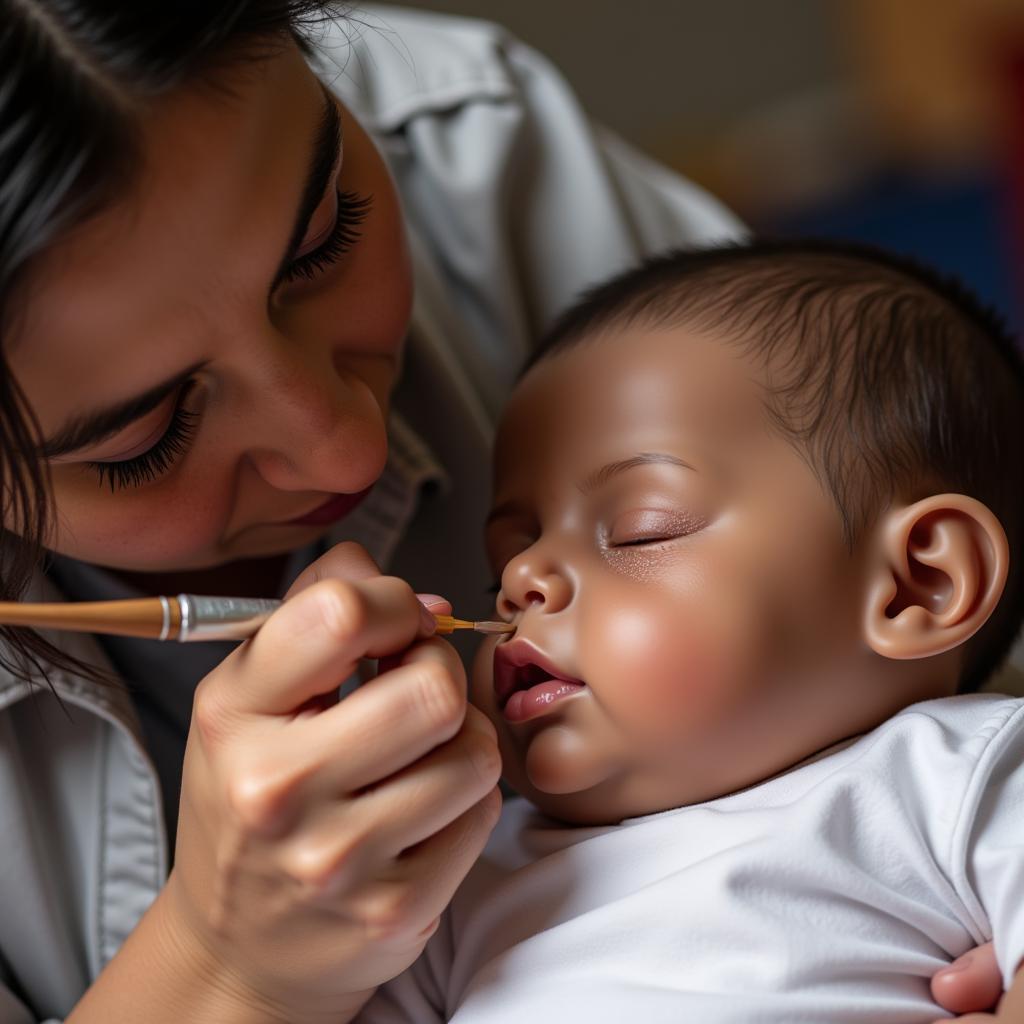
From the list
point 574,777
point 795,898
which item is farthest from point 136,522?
point 795,898

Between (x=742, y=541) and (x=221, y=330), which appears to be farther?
(x=742, y=541)

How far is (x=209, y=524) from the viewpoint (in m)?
0.98

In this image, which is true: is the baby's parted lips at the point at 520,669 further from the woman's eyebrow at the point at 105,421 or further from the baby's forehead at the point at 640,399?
the woman's eyebrow at the point at 105,421

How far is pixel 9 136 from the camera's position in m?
0.72

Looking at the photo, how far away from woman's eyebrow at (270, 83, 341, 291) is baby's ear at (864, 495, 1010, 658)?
0.51 meters

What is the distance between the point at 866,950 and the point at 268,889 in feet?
1.42

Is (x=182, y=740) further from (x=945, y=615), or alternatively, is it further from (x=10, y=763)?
(x=945, y=615)

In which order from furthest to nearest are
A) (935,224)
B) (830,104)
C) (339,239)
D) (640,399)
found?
(830,104) → (935,224) → (640,399) → (339,239)

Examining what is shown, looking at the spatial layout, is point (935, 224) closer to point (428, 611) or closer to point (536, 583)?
point (536, 583)

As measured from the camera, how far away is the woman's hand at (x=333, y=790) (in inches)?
31.9

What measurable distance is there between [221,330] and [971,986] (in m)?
0.71

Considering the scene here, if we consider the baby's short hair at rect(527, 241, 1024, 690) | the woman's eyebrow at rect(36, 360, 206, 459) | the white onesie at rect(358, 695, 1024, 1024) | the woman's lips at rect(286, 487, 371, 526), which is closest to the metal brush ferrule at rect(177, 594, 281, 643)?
the woman's eyebrow at rect(36, 360, 206, 459)

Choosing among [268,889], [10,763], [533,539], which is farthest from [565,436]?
[10,763]

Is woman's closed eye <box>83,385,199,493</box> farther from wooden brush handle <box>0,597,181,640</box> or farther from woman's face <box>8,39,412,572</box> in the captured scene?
wooden brush handle <box>0,597,181,640</box>
